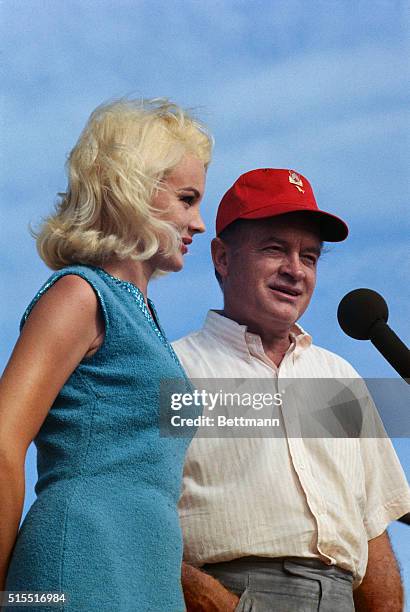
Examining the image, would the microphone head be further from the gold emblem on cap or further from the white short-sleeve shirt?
the gold emblem on cap

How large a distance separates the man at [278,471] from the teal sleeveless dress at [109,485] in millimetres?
687

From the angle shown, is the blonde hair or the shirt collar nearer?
the blonde hair

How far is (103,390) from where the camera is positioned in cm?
187

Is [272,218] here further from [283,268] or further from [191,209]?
[191,209]

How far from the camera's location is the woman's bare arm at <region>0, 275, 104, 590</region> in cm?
171

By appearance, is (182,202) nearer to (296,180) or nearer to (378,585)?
(296,180)

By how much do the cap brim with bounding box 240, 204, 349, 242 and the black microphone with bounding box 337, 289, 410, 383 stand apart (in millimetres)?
746

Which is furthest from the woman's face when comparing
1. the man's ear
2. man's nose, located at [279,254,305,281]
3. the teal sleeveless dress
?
the man's ear

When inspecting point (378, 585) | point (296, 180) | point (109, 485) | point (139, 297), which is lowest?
point (109, 485)

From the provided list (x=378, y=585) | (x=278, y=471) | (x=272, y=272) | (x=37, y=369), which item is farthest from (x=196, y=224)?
(x=378, y=585)

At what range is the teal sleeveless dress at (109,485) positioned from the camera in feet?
5.60

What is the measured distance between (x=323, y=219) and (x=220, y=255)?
36 centimetres

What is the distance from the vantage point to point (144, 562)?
1.78 metres

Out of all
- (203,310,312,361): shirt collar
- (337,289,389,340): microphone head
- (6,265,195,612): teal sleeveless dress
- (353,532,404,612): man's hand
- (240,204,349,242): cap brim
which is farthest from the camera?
(240,204,349,242): cap brim
